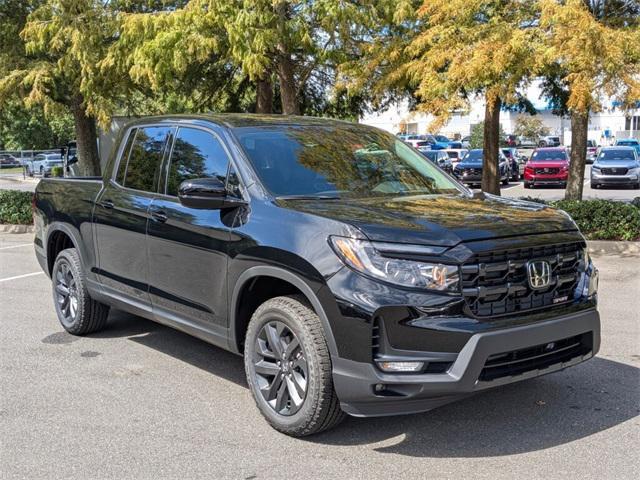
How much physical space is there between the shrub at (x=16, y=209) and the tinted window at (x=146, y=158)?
1138 cm

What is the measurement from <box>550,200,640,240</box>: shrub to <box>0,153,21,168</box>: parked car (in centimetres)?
4646

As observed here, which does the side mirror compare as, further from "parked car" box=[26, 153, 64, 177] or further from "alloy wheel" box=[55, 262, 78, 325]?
"parked car" box=[26, 153, 64, 177]

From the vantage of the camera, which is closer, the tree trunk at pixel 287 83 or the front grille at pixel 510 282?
the front grille at pixel 510 282

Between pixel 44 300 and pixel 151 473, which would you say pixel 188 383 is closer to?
pixel 151 473

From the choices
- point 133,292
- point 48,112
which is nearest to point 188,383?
point 133,292

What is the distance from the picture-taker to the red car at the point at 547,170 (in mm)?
28344

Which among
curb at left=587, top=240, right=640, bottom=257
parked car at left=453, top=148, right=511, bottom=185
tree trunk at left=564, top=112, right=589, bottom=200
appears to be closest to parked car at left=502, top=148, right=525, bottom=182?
parked car at left=453, top=148, right=511, bottom=185

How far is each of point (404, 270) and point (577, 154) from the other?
11.5 metres

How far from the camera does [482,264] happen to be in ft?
12.5

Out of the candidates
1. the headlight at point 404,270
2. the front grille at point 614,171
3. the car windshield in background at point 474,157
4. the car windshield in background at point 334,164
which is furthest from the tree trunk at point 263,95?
the front grille at point 614,171

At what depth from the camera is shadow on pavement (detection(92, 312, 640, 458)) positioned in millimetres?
4176

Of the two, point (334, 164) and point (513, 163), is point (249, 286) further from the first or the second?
point (513, 163)

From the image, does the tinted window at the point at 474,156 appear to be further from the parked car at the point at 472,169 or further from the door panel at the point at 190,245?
the door panel at the point at 190,245

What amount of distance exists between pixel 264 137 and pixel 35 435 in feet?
7.95
